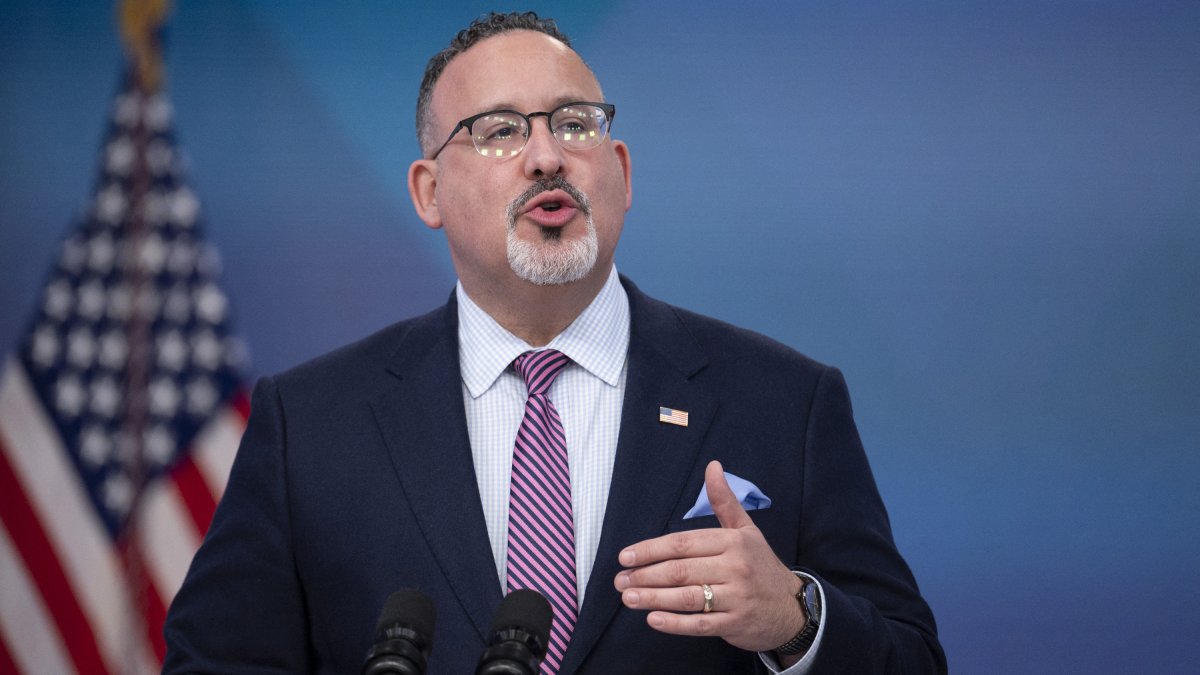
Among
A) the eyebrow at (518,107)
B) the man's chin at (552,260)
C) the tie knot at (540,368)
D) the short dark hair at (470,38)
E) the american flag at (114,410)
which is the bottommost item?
the american flag at (114,410)

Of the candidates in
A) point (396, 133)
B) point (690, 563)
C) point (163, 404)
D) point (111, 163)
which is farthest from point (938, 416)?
point (111, 163)

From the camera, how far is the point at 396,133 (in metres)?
3.50

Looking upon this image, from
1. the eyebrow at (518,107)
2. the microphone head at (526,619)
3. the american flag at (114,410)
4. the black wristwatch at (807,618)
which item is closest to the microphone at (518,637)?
the microphone head at (526,619)

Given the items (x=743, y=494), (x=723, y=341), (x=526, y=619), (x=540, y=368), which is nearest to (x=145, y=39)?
(x=540, y=368)

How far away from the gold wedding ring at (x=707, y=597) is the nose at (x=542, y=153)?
80cm

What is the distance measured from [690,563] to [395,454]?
68cm

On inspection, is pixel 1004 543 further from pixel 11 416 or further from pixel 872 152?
pixel 11 416

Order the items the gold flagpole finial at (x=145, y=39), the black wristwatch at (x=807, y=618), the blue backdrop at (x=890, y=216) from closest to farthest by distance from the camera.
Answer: the black wristwatch at (x=807, y=618) → the blue backdrop at (x=890, y=216) → the gold flagpole finial at (x=145, y=39)

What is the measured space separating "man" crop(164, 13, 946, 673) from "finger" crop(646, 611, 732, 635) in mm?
290

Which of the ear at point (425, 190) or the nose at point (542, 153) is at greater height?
the nose at point (542, 153)

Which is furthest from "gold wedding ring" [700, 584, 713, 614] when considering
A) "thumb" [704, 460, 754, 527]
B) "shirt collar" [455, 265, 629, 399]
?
"shirt collar" [455, 265, 629, 399]

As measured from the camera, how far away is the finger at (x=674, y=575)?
1552mm

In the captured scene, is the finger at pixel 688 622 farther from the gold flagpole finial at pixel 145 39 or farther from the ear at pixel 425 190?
the gold flagpole finial at pixel 145 39

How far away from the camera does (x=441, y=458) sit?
205 cm
